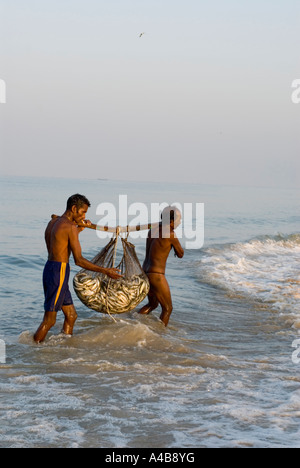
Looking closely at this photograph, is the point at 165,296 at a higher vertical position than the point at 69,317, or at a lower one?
higher

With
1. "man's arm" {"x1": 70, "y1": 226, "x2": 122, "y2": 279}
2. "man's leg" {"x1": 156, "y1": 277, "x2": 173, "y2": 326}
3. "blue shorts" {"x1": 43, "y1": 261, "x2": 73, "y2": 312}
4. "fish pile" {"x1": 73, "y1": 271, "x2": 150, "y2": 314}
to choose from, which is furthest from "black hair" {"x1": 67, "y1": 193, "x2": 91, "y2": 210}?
"man's leg" {"x1": 156, "y1": 277, "x2": 173, "y2": 326}

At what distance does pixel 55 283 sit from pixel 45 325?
477 mm

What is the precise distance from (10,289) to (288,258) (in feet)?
28.4

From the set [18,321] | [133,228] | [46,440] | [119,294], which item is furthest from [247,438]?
[18,321]

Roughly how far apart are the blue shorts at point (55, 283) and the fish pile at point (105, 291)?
303mm

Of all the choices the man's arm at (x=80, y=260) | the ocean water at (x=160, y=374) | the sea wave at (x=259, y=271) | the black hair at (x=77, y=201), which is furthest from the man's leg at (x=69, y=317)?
the sea wave at (x=259, y=271)

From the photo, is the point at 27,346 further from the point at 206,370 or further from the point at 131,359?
the point at 206,370

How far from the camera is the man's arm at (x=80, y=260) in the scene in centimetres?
596

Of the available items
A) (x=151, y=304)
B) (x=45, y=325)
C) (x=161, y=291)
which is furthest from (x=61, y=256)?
(x=151, y=304)

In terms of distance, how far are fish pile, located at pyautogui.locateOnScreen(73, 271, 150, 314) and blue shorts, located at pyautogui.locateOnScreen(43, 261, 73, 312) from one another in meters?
0.30

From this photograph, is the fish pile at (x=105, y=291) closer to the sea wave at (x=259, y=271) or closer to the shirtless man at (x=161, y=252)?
the shirtless man at (x=161, y=252)

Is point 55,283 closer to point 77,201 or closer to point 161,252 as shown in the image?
point 77,201

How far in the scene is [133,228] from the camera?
21.9ft

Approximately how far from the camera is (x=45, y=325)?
6098 millimetres
